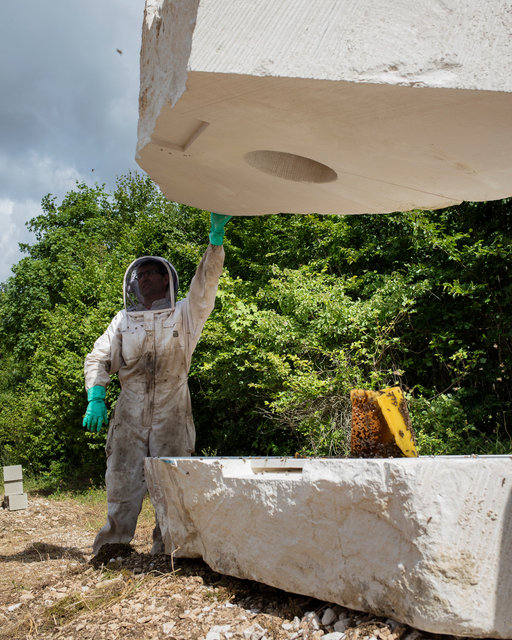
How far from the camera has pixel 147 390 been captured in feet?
15.1

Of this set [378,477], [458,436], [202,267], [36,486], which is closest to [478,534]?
[378,477]

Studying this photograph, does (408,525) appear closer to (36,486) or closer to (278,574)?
(278,574)

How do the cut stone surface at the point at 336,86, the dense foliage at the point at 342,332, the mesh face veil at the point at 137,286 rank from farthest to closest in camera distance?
the dense foliage at the point at 342,332 → the mesh face veil at the point at 137,286 → the cut stone surface at the point at 336,86

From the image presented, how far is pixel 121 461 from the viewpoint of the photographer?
4527mm

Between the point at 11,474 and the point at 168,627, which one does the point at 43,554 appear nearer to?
the point at 168,627

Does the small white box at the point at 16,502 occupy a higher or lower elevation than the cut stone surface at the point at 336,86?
lower

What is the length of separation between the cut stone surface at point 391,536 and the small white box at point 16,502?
7.18m

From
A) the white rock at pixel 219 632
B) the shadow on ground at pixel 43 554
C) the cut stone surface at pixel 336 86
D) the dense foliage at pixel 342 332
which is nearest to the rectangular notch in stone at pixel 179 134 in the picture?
the cut stone surface at pixel 336 86

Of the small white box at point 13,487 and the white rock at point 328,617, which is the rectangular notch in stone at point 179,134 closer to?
the white rock at point 328,617

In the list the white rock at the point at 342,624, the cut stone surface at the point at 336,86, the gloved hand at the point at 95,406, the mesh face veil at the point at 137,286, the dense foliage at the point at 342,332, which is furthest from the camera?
the dense foliage at the point at 342,332

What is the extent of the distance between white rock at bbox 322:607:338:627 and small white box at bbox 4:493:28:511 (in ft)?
25.4

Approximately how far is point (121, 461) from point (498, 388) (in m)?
4.31

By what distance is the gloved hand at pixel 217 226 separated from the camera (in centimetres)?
422

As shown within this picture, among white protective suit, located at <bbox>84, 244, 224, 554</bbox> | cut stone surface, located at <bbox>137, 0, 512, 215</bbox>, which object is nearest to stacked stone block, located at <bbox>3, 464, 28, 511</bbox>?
white protective suit, located at <bbox>84, 244, 224, 554</bbox>
